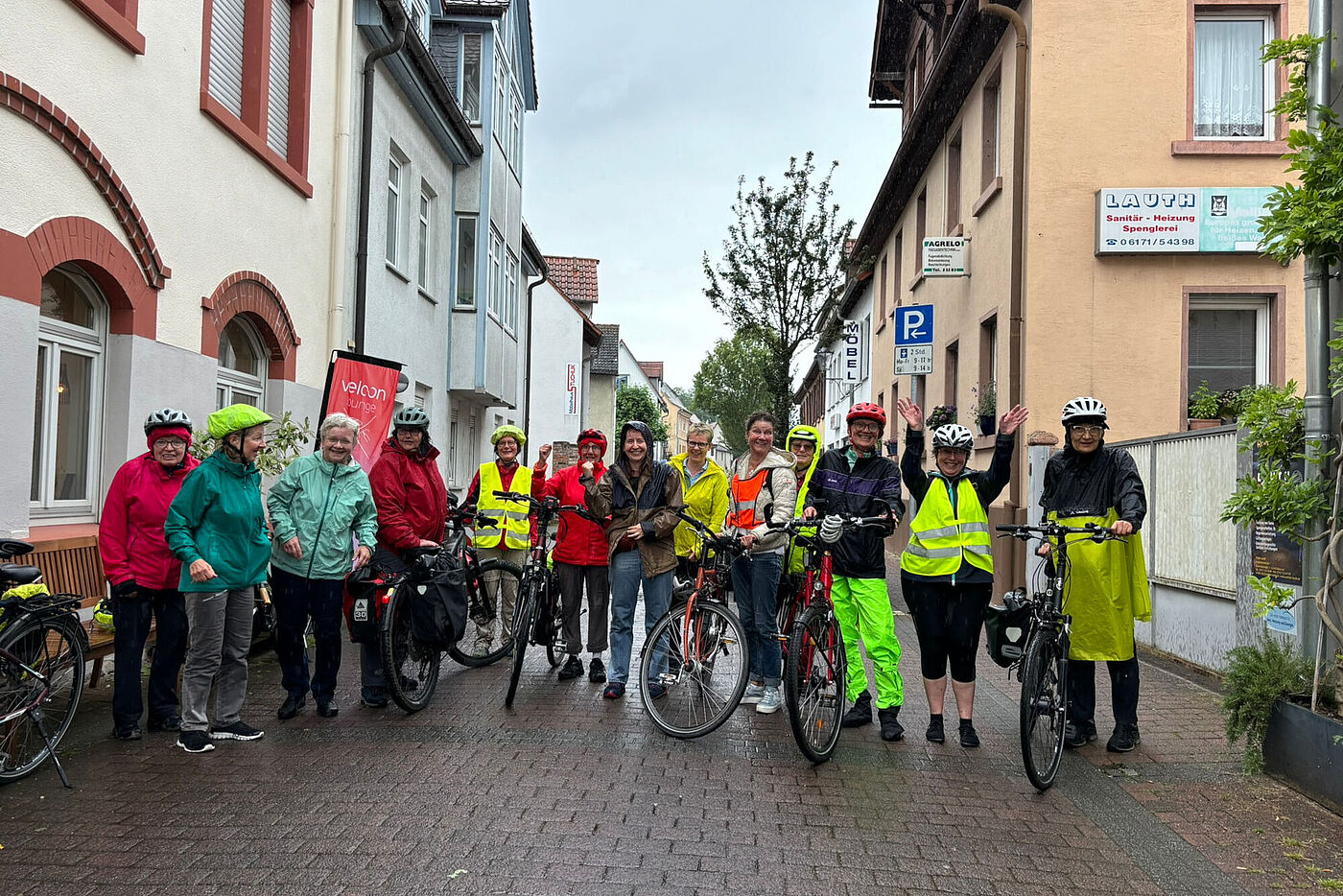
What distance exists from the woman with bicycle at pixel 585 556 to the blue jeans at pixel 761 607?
40.7 inches

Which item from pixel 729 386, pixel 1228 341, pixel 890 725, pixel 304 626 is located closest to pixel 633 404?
pixel 729 386

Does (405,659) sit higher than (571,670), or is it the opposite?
(405,659)

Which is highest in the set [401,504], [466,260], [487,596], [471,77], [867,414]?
[471,77]

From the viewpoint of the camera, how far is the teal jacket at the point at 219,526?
614cm

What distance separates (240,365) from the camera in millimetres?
11117

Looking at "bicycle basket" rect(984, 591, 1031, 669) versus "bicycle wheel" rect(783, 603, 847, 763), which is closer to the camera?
"bicycle wheel" rect(783, 603, 847, 763)

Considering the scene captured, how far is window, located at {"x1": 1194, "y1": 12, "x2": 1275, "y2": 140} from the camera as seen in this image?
13375 mm

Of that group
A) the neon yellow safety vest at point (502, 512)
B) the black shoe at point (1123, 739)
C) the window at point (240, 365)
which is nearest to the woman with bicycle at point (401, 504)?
the neon yellow safety vest at point (502, 512)

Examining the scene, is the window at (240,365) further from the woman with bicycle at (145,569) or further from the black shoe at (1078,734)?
the black shoe at (1078,734)

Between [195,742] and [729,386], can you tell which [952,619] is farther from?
[729,386]

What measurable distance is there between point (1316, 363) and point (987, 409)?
925cm

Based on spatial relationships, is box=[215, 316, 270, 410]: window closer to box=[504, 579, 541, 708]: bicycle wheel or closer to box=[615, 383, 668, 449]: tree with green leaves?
box=[504, 579, 541, 708]: bicycle wheel

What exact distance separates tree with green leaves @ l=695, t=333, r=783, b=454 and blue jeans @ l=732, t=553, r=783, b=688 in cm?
5447

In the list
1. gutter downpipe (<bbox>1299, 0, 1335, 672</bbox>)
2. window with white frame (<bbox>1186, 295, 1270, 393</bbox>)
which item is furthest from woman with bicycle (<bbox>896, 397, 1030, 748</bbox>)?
window with white frame (<bbox>1186, 295, 1270, 393</bbox>)
